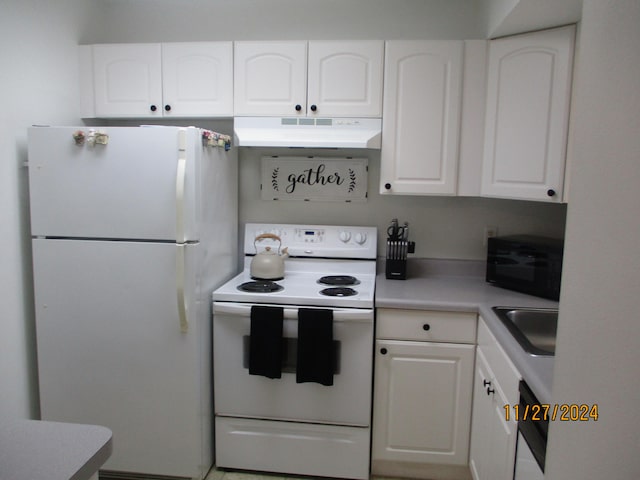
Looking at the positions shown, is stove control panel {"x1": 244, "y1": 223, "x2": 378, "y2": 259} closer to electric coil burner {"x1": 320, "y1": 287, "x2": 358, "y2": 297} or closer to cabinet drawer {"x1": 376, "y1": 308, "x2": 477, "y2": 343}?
electric coil burner {"x1": 320, "y1": 287, "x2": 358, "y2": 297}

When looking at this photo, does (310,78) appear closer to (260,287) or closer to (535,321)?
(260,287)

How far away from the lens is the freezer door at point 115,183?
199 cm

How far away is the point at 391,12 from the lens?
253cm

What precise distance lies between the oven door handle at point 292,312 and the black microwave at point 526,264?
80 centimetres

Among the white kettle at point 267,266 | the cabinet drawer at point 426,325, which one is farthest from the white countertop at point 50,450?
the white kettle at point 267,266

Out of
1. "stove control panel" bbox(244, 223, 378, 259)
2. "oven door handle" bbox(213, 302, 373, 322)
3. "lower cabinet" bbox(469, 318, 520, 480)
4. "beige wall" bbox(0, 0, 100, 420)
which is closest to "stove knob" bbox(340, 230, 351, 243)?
"stove control panel" bbox(244, 223, 378, 259)

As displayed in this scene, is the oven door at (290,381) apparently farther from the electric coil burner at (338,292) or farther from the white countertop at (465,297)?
the white countertop at (465,297)

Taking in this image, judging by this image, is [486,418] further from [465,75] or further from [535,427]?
[465,75]

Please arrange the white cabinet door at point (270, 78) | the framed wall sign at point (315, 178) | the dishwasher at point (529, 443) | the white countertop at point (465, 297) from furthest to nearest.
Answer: the framed wall sign at point (315, 178)
the white cabinet door at point (270, 78)
the white countertop at point (465, 297)
the dishwasher at point (529, 443)

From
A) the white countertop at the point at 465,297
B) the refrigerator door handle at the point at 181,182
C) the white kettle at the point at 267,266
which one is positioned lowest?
the white countertop at the point at 465,297

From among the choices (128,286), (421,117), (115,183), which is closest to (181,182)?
(115,183)

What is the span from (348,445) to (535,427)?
112cm

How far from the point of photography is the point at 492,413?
1.77 metres

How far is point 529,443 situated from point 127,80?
244cm
